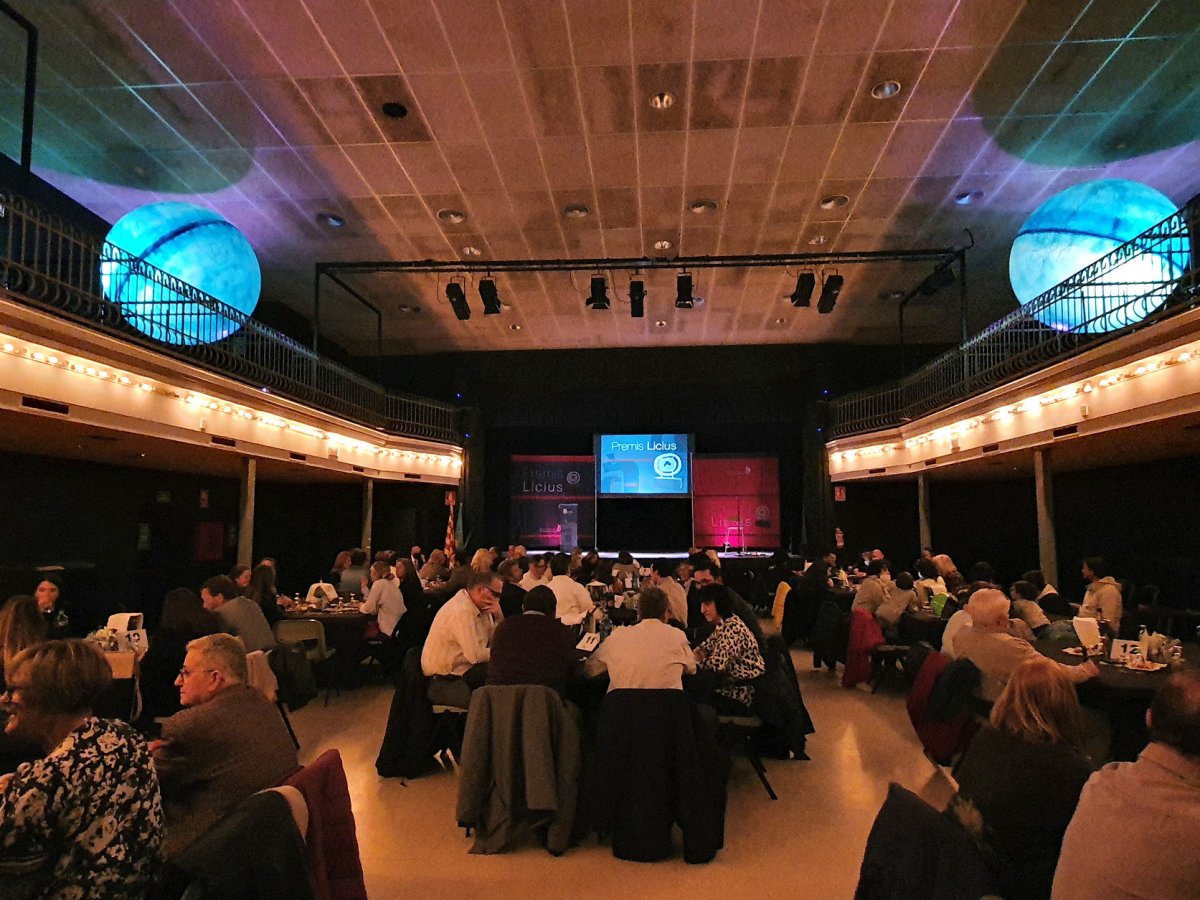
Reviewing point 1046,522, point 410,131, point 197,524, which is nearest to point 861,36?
point 410,131

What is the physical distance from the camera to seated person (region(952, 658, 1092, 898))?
2178mm

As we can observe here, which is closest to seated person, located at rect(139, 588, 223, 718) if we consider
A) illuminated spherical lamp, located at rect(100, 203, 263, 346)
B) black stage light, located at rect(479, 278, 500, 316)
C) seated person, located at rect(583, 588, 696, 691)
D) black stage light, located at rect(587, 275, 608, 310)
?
seated person, located at rect(583, 588, 696, 691)

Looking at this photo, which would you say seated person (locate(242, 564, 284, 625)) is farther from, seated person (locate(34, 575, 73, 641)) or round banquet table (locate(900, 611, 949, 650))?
round banquet table (locate(900, 611, 949, 650))

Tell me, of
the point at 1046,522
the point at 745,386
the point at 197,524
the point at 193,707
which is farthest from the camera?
the point at 745,386

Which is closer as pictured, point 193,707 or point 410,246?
point 193,707

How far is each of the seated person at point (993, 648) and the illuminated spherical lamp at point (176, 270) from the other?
24.1 ft

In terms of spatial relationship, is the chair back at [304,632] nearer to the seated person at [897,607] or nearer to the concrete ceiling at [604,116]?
the concrete ceiling at [604,116]

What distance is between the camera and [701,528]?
16719 mm

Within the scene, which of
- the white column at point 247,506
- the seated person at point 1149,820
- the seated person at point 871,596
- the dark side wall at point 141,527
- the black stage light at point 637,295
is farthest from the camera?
the black stage light at point 637,295

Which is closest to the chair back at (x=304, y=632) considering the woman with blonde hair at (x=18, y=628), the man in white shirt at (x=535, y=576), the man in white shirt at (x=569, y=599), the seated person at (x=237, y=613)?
the seated person at (x=237, y=613)

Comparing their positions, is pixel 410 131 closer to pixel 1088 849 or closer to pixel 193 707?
pixel 193 707

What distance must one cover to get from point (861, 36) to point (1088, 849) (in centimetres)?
648

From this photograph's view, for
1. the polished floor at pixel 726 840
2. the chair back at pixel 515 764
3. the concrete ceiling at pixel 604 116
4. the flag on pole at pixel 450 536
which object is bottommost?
the polished floor at pixel 726 840

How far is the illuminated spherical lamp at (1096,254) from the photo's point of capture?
6906 mm
